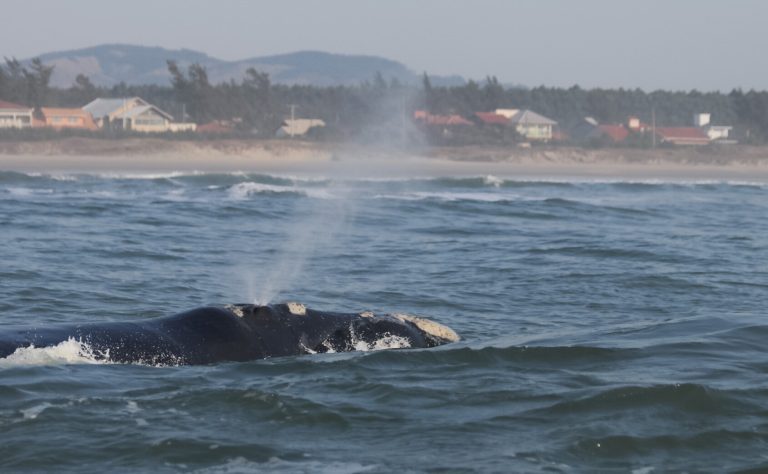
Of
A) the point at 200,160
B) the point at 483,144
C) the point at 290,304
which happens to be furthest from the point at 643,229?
the point at 483,144

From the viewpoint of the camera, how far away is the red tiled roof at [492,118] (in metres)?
109

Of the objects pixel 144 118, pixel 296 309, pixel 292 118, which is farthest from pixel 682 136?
pixel 296 309

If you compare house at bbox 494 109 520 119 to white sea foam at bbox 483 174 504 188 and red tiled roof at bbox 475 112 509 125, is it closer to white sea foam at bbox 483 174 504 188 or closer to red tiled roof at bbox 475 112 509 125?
red tiled roof at bbox 475 112 509 125

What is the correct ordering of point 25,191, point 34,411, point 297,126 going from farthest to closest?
point 297,126, point 25,191, point 34,411

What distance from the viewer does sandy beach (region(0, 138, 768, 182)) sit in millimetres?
69375

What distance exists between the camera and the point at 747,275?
1942 centimetres

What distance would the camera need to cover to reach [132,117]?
4225 inches

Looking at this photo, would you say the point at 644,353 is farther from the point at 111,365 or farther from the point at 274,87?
the point at 274,87

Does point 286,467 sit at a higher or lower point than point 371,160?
higher

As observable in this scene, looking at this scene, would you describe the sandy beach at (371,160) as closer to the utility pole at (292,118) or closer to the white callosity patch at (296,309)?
the utility pole at (292,118)

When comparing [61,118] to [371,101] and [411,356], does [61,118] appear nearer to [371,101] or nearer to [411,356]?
[371,101]

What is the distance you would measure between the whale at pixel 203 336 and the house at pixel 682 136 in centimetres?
10281

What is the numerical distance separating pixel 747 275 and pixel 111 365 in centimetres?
1274

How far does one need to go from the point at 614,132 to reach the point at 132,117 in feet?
151
